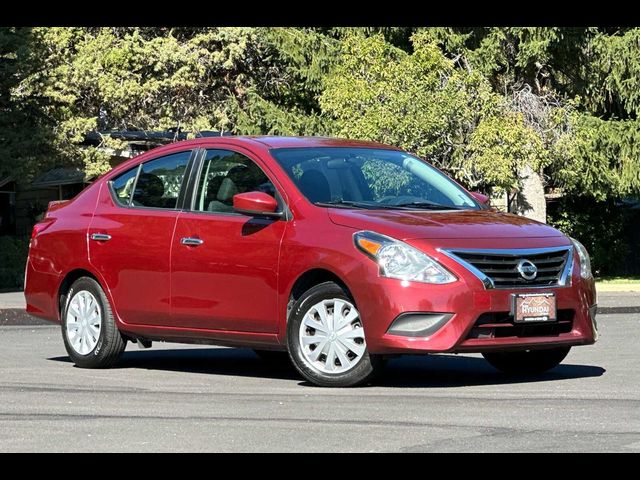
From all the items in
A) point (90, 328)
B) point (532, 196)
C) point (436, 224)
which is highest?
point (436, 224)

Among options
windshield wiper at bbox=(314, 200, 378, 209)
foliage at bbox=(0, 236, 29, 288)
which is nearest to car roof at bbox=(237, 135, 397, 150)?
windshield wiper at bbox=(314, 200, 378, 209)

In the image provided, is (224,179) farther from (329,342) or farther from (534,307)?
(534,307)

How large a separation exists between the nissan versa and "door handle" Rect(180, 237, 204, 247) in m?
0.02

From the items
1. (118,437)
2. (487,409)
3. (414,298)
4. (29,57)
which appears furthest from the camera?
(29,57)

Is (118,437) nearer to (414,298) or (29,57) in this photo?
(414,298)

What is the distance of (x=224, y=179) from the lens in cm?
1243

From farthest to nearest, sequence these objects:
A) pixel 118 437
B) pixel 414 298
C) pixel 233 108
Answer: pixel 233 108
pixel 414 298
pixel 118 437

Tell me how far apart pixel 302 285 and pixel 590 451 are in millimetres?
4008

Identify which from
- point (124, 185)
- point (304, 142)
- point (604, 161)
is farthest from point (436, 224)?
point (604, 161)

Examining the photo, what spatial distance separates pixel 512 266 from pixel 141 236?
314cm

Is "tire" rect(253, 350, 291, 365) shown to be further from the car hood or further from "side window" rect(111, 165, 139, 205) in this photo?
the car hood

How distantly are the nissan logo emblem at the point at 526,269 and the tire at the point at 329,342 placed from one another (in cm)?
117
